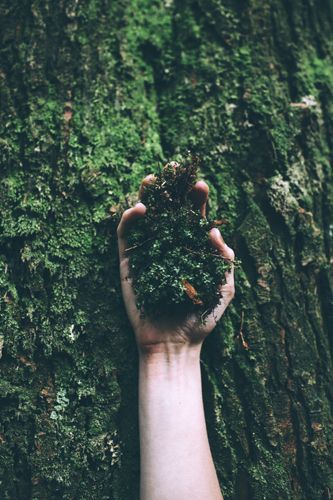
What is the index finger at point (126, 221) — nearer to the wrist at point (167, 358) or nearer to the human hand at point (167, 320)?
the human hand at point (167, 320)

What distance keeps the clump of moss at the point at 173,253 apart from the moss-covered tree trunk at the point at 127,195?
19 centimetres

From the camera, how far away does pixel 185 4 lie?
2.29 metres

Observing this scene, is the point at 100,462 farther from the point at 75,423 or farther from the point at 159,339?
the point at 159,339

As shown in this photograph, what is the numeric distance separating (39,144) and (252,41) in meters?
1.21

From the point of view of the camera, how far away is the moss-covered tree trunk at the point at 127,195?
70.6 inches

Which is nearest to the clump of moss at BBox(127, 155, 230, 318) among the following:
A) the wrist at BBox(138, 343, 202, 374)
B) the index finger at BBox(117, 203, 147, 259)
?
the index finger at BBox(117, 203, 147, 259)

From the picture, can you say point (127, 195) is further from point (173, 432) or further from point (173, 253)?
point (173, 432)

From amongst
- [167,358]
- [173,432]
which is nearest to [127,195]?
[167,358]

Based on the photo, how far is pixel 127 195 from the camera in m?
1.99

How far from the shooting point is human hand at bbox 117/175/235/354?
181 cm

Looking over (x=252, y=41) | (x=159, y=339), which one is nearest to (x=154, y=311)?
(x=159, y=339)

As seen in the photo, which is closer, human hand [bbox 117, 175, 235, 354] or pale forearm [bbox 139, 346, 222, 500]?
pale forearm [bbox 139, 346, 222, 500]

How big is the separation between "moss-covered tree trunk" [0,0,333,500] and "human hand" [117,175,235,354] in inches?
3.3

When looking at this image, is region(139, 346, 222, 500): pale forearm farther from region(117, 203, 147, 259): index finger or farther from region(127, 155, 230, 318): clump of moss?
region(117, 203, 147, 259): index finger
